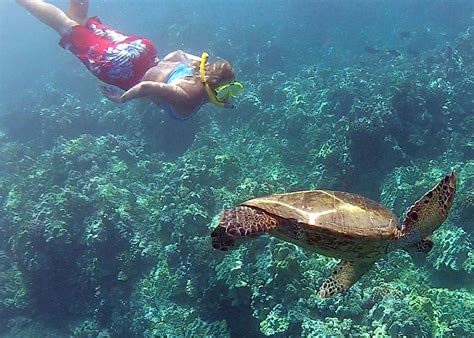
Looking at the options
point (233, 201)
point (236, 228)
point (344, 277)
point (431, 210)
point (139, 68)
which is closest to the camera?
point (236, 228)

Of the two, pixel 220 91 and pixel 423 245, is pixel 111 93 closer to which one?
pixel 220 91

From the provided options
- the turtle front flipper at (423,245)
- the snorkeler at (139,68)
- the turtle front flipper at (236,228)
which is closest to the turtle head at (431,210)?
the turtle front flipper at (423,245)

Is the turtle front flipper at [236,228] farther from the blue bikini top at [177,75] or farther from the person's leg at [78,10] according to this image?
the person's leg at [78,10]

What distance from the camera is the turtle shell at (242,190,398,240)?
2.98 metres

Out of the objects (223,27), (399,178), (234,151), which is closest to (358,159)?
(399,178)

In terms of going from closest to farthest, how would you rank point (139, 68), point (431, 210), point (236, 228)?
point (236, 228), point (431, 210), point (139, 68)

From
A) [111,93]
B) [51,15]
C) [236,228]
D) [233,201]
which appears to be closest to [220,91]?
[111,93]

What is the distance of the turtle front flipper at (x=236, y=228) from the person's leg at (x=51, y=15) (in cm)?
440

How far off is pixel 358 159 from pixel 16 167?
11479 millimetres

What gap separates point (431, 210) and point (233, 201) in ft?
15.8

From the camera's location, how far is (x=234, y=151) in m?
10.5

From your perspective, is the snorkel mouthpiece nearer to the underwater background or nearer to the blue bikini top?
the blue bikini top

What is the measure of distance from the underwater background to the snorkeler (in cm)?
285

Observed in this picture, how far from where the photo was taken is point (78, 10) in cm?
555
